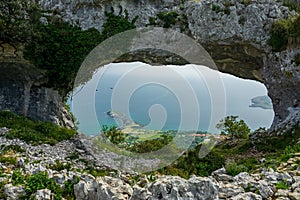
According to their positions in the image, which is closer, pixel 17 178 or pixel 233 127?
pixel 17 178

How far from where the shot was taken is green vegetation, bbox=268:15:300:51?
53.4 ft

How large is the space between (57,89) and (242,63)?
10392 mm

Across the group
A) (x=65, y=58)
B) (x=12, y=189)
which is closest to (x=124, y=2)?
(x=65, y=58)

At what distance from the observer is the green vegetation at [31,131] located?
46.3 ft

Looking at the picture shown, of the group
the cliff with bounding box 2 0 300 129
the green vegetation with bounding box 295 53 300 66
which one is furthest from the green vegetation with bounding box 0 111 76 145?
the green vegetation with bounding box 295 53 300 66

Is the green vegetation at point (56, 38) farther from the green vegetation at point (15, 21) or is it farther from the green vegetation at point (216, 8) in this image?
the green vegetation at point (216, 8)

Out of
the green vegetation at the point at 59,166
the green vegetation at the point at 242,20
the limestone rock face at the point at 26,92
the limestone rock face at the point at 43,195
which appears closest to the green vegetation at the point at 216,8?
the green vegetation at the point at 242,20

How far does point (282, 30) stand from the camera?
1677cm

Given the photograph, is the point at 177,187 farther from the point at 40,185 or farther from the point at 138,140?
the point at 138,140

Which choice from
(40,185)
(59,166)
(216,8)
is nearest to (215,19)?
(216,8)

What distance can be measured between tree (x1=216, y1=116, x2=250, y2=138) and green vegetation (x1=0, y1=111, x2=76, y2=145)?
9876 millimetres

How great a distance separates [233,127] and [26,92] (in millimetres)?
12242

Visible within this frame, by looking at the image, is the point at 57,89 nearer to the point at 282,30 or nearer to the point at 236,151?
the point at 236,151

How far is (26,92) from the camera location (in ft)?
62.5
